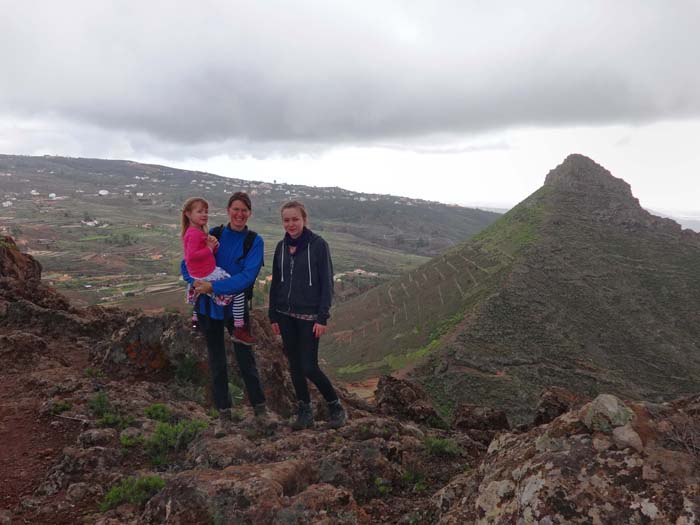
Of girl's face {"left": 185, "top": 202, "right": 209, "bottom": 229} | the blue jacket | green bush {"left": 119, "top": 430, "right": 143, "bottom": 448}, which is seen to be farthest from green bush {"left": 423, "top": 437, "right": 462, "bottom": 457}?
girl's face {"left": 185, "top": 202, "right": 209, "bottom": 229}

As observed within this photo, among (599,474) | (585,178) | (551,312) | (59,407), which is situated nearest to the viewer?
(599,474)

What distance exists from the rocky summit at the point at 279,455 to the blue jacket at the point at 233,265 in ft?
4.91

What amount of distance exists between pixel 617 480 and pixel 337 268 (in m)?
90.0

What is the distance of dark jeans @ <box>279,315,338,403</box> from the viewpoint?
5117mm

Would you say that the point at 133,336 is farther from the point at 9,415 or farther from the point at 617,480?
the point at 617,480

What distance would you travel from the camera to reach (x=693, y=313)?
2797cm

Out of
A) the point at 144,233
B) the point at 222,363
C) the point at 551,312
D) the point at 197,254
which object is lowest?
the point at 144,233

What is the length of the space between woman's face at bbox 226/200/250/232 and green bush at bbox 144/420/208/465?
2.46 metres

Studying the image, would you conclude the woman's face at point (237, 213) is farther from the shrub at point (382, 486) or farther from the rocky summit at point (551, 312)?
the rocky summit at point (551, 312)

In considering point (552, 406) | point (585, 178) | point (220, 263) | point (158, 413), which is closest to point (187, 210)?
point (220, 263)

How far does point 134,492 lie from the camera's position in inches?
156

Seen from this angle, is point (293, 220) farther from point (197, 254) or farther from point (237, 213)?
point (197, 254)

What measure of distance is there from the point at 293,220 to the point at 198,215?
3.38 ft

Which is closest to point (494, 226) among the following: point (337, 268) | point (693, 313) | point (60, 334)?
point (693, 313)
